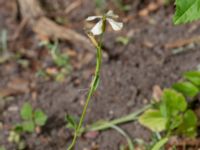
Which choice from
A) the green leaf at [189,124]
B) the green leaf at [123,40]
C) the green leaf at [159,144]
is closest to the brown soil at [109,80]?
the green leaf at [123,40]

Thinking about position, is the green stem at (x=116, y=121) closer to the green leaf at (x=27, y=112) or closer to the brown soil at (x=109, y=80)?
the brown soil at (x=109, y=80)

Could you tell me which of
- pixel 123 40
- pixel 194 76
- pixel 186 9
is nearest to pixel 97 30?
pixel 186 9

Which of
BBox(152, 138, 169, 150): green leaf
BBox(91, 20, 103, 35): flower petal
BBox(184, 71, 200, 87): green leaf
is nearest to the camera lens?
BBox(91, 20, 103, 35): flower petal

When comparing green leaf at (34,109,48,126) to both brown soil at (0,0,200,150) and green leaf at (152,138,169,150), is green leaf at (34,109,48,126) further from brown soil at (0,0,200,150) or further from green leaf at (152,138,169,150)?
green leaf at (152,138,169,150)

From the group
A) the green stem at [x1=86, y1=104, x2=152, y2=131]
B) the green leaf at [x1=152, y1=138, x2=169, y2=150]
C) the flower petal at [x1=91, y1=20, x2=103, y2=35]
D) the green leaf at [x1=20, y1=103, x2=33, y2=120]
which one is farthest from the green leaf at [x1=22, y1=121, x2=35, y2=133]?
the flower petal at [x1=91, y1=20, x2=103, y2=35]

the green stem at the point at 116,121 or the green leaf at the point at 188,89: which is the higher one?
the green leaf at the point at 188,89

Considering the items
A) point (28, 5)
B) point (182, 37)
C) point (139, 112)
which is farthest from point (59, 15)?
point (139, 112)
